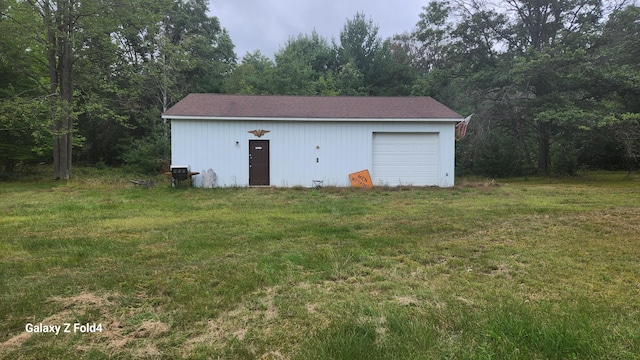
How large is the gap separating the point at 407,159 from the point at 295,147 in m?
4.06

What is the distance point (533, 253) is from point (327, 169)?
873 centimetres

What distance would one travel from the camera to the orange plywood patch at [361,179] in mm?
12669

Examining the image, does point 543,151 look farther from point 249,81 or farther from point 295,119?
point 249,81

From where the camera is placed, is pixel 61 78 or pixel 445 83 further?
pixel 445 83

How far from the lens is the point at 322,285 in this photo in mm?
3385

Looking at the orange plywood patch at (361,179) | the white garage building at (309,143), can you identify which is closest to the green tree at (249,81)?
the white garage building at (309,143)

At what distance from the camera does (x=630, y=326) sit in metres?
2.52

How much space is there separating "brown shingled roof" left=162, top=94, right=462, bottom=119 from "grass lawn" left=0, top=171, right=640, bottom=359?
616cm

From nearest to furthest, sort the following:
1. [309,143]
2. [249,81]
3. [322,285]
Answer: [322,285], [309,143], [249,81]

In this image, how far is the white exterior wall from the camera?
12.1 meters

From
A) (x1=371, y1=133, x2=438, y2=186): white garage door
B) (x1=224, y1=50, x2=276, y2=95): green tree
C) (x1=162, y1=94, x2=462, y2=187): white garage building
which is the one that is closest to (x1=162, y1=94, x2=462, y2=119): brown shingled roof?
(x1=162, y1=94, x2=462, y2=187): white garage building

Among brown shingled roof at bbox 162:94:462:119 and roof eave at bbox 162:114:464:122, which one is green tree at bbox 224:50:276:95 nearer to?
brown shingled roof at bbox 162:94:462:119

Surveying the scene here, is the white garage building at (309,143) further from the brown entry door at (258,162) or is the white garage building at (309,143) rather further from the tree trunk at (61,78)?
the tree trunk at (61,78)

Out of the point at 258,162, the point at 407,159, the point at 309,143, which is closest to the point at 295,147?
the point at 309,143
